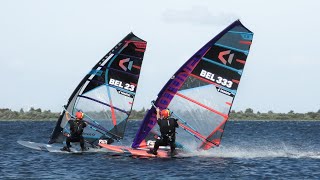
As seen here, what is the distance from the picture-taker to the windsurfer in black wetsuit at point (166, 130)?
77.6ft

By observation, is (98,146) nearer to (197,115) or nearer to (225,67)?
(197,115)

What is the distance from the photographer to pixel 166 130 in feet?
77.6

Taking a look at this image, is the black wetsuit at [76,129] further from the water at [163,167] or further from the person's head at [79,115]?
the water at [163,167]

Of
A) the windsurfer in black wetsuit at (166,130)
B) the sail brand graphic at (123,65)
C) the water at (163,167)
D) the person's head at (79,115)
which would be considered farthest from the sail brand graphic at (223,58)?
the person's head at (79,115)

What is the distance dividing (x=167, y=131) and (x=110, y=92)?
15.0 feet

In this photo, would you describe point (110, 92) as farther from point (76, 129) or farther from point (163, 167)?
point (163, 167)

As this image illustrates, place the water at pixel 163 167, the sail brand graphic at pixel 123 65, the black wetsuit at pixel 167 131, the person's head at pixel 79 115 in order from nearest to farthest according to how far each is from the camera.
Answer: the water at pixel 163 167, the black wetsuit at pixel 167 131, the person's head at pixel 79 115, the sail brand graphic at pixel 123 65

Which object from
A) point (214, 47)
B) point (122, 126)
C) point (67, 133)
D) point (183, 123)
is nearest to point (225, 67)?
point (214, 47)

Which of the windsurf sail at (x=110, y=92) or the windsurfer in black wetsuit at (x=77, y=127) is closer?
the windsurfer in black wetsuit at (x=77, y=127)

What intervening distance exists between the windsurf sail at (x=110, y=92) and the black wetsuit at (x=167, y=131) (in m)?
3.78

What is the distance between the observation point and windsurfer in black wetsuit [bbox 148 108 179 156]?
23656 millimetres

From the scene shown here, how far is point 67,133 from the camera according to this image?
2788 cm

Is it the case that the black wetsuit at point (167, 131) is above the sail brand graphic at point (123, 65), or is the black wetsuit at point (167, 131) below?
below

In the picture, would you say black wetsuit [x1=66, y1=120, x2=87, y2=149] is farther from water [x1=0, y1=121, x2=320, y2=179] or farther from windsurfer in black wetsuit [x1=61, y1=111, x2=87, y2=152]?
water [x1=0, y1=121, x2=320, y2=179]
